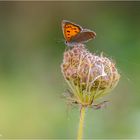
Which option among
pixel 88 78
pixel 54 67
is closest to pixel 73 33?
pixel 88 78

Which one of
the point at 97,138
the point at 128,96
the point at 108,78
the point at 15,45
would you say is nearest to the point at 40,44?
the point at 15,45

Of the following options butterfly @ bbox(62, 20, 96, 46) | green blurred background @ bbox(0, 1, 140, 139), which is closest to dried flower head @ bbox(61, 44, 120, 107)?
butterfly @ bbox(62, 20, 96, 46)

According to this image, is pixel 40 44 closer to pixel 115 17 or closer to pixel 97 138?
pixel 115 17

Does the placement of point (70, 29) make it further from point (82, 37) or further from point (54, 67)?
point (54, 67)

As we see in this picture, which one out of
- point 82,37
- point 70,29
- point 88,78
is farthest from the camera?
point 82,37

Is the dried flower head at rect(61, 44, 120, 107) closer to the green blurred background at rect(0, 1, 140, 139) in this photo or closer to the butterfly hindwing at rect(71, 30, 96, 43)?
the butterfly hindwing at rect(71, 30, 96, 43)
